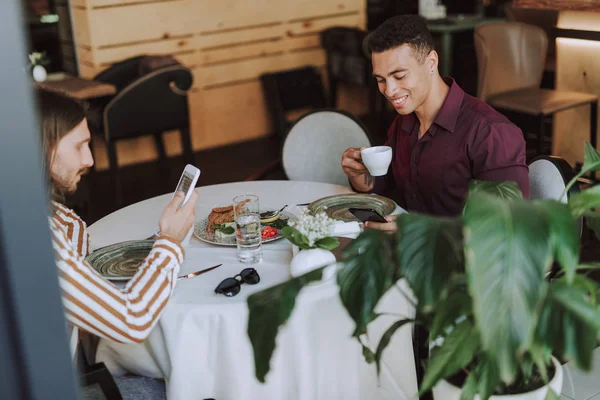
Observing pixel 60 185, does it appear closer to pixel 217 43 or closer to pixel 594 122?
pixel 594 122

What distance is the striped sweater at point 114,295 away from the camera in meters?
1.59

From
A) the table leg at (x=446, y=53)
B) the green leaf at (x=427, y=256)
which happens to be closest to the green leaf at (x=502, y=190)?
the green leaf at (x=427, y=256)

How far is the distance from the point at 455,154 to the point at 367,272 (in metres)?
1.22

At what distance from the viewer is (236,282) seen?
1770 millimetres

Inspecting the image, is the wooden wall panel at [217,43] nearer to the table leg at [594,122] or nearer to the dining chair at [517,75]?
the dining chair at [517,75]

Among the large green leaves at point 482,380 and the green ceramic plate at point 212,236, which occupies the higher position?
the large green leaves at point 482,380

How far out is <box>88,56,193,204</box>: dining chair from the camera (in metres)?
4.85

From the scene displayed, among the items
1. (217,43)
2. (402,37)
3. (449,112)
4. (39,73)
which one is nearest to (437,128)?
(449,112)

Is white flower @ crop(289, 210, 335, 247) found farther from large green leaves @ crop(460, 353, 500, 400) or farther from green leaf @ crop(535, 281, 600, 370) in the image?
green leaf @ crop(535, 281, 600, 370)

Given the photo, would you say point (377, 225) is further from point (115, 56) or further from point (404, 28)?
point (115, 56)

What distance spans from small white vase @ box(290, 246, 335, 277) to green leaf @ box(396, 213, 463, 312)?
27.0 inches

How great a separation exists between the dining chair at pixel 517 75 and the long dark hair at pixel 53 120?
3067 millimetres

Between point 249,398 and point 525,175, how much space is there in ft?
3.46

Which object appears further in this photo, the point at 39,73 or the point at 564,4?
the point at 39,73
